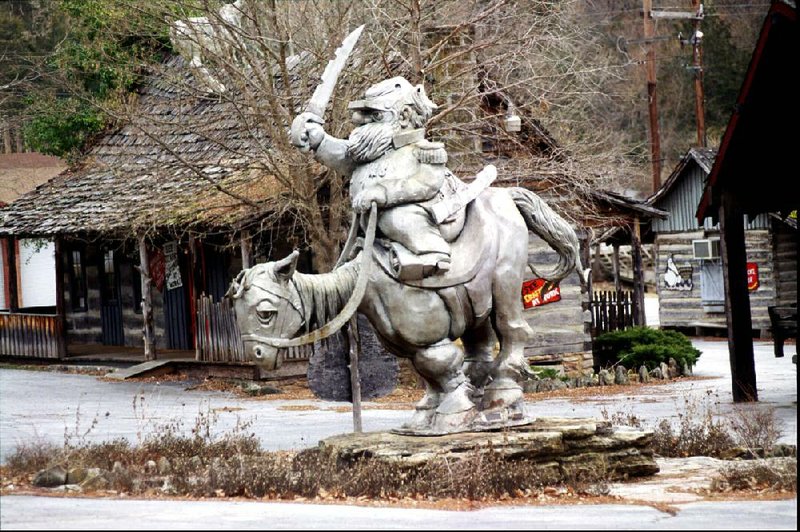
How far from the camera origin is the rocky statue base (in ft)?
33.0

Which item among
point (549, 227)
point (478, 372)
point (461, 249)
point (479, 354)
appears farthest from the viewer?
point (549, 227)

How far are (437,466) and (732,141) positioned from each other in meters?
9.27

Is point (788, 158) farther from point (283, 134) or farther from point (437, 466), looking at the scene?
point (437, 466)

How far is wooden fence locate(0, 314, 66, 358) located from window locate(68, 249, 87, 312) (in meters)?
2.99

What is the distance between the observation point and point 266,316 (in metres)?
9.85

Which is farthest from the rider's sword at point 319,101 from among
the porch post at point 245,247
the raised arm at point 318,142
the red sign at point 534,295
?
the red sign at point 534,295

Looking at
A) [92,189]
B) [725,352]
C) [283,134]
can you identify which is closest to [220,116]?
[283,134]

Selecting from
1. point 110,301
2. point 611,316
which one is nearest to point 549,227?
point 611,316

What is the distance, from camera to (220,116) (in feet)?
69.6

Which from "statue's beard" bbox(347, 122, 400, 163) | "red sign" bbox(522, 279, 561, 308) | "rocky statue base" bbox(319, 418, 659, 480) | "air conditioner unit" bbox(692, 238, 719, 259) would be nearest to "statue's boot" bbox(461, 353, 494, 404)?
"rocky statue base" bbox(319, 418, 659, 480)

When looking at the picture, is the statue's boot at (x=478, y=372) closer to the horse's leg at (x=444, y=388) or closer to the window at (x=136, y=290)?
the horse's leg at (x=444, y=388)

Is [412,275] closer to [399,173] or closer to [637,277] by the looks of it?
[399,173]

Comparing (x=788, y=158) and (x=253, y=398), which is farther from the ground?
(x=788, y=158)

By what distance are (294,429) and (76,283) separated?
55.6 feet
